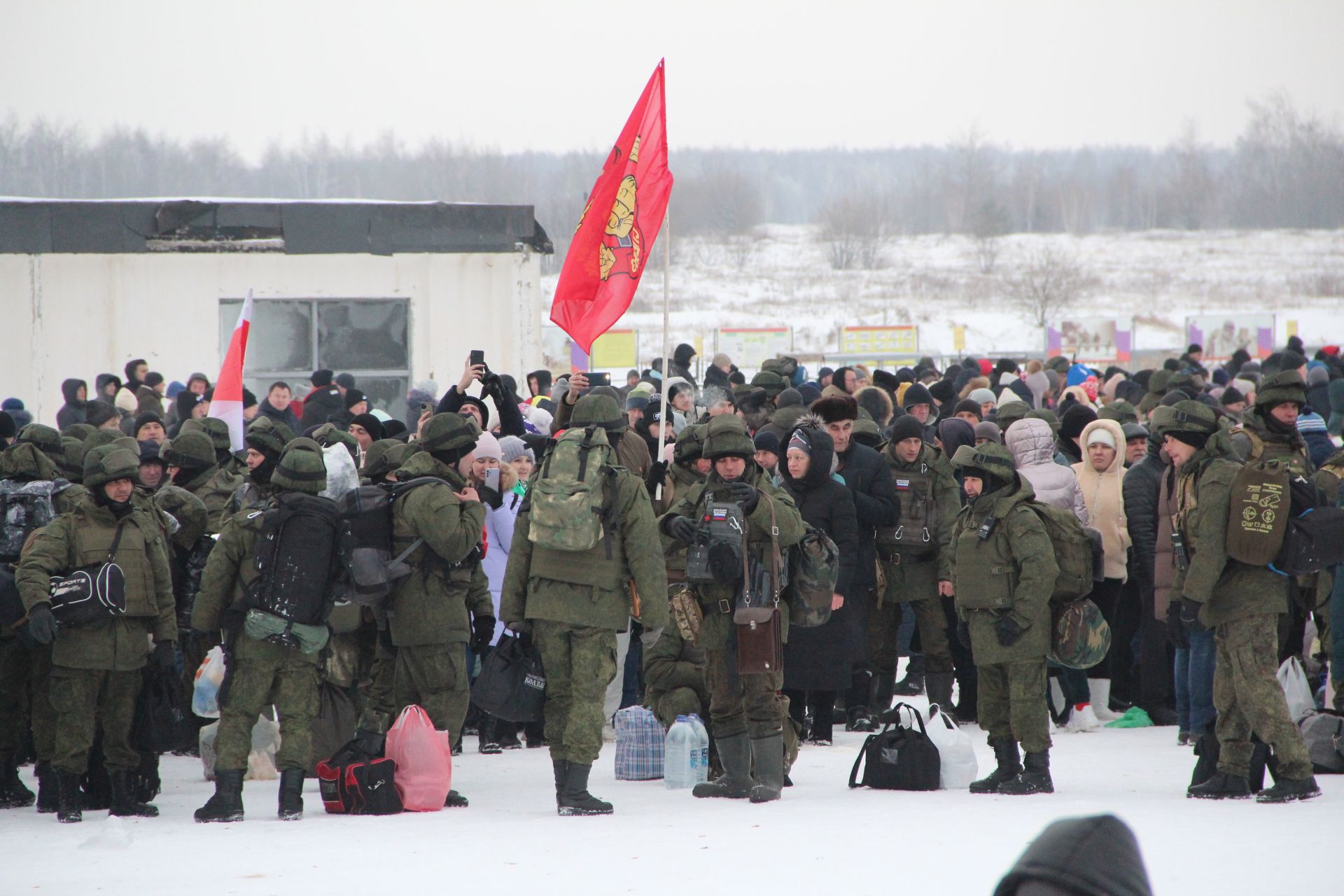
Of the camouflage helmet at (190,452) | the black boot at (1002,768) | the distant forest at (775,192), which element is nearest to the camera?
the black boot at (1002,768)

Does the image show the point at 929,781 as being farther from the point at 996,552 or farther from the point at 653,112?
the point at 653,112

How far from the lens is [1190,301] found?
67.7 m

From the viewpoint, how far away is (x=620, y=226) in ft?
31.6

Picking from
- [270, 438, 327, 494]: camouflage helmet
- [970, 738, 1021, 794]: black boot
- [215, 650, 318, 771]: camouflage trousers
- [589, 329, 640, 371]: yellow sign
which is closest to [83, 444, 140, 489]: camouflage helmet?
[270, 438, 327, 494]: camouflage helmet

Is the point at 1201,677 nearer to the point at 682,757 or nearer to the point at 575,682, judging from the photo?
the point at 682,757

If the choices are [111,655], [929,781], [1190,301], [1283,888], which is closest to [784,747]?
[929,781]

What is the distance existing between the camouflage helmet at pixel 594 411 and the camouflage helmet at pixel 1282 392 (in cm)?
296

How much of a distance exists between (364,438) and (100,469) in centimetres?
279

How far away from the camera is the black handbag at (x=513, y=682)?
6.87 metres

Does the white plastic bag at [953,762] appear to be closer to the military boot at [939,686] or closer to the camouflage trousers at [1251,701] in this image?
the camouflage trousers at [1251,701]

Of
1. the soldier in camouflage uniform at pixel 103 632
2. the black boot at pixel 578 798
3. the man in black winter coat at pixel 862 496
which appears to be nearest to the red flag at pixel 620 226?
the man in black winter coat at pixel 862 496

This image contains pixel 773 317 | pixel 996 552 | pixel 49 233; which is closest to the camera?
pixel 996 552

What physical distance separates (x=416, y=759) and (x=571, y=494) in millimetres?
1524

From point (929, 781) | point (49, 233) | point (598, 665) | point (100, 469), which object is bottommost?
point (929, 781)
